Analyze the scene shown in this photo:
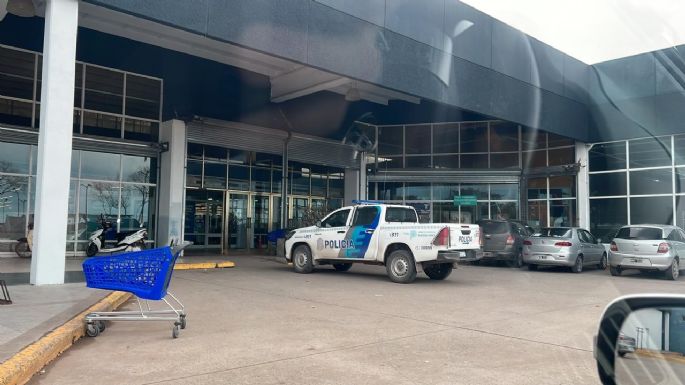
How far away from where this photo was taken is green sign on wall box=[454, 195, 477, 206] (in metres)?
25.6

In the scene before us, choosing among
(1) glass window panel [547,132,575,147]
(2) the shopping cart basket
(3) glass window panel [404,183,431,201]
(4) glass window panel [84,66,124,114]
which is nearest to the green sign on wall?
(3) glass window panel [404,183,431,201]

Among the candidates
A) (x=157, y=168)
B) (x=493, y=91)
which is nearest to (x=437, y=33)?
(x=493, y=91)

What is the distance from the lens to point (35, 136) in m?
17.6

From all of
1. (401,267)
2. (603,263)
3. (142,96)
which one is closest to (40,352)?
(401,267)

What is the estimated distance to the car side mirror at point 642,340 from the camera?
6.28 feet

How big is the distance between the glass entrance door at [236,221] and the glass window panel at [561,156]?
13.6 metres

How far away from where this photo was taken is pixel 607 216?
74.5 ft

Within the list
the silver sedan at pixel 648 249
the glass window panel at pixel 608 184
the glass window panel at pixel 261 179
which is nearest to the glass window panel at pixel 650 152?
the glass window panel at pixel 608 184

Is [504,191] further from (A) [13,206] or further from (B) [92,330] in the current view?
(B) [92,330]

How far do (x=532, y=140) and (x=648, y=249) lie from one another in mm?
10490

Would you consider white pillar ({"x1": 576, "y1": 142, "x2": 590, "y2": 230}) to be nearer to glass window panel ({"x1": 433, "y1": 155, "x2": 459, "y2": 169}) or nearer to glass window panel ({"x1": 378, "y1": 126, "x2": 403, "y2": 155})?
glass window panel ({"x1": 433, "y1": 155, "x2": 459, "y2": 169})

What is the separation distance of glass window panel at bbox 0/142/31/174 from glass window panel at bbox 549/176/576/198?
2054 centimetres

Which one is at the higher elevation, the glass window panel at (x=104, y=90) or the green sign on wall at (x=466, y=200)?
the glass window panel at (x=104, y=90)

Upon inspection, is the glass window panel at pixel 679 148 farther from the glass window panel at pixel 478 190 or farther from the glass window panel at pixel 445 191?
the glass window panel at pixel 445 191
